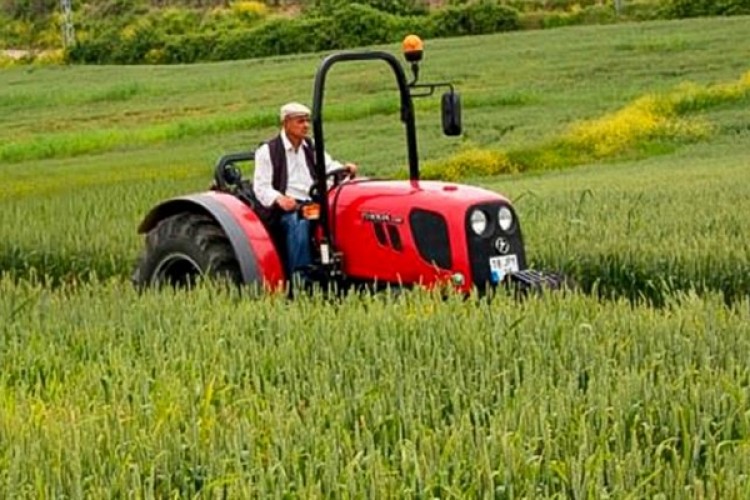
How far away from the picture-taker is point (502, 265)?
888cm

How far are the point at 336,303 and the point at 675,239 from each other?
4244mm

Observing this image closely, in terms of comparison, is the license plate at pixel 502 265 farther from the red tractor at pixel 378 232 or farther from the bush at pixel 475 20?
the bush at pixel 475 20

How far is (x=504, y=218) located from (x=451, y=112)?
2.40 feet

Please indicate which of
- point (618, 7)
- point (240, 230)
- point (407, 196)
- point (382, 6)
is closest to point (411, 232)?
point (407, 196)

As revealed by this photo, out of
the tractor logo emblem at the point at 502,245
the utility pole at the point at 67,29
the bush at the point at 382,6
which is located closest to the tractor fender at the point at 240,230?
the tractor logo emblem at the point at 502,245

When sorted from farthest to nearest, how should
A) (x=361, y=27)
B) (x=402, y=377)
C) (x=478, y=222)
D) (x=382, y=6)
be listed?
(x=382, y=6) → (x=361, y=27) → (x=478, y=222) → (x=402, y=377)

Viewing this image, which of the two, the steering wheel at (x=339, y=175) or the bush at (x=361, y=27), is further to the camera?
the bush at (x=361, y=27)

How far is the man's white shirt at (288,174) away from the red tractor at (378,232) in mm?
174

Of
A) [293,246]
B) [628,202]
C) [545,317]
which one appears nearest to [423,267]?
[293,246]

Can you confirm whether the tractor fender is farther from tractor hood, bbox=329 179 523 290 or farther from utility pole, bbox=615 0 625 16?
utility pole, bbox=615 0 625 16

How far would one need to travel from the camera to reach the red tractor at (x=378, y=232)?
8789mm

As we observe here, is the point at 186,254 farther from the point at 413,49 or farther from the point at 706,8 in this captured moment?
the point at 706,8

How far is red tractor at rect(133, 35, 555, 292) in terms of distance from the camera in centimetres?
879

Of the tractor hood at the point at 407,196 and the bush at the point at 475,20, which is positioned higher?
the tractor hood at the point at 407,196
